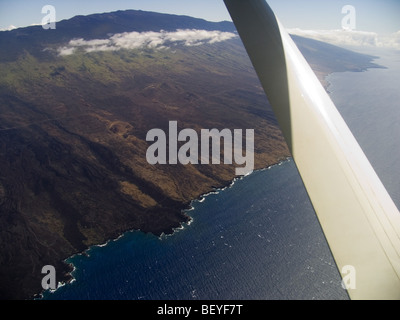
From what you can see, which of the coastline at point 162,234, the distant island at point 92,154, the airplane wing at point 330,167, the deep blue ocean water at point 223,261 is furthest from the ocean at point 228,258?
the airplane wing at point 330,167

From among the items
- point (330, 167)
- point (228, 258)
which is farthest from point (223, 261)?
point (330, 167)

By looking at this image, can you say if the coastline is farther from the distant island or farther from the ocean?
the distant island

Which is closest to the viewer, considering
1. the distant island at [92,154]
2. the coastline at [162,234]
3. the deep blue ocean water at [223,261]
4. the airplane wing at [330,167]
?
the airplane wing at [330,167]

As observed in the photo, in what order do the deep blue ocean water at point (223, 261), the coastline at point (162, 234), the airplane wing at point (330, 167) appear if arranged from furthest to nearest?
the coastline at point (162, 234) → the deep blue ocean water at point (223, 261) → the airplane wing at point (330, 167)

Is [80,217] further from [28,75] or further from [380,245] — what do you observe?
[28,75]

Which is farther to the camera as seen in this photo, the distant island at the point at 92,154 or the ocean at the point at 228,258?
the distant island at the point at 92,154

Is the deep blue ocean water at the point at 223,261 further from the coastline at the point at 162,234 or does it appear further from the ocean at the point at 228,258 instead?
the coastline at the point at 162,234

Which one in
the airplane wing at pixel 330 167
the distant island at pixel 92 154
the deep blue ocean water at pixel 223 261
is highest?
the airplane wing at pixel 330 167

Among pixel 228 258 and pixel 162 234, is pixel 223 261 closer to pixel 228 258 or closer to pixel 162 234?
pixel 228 258
